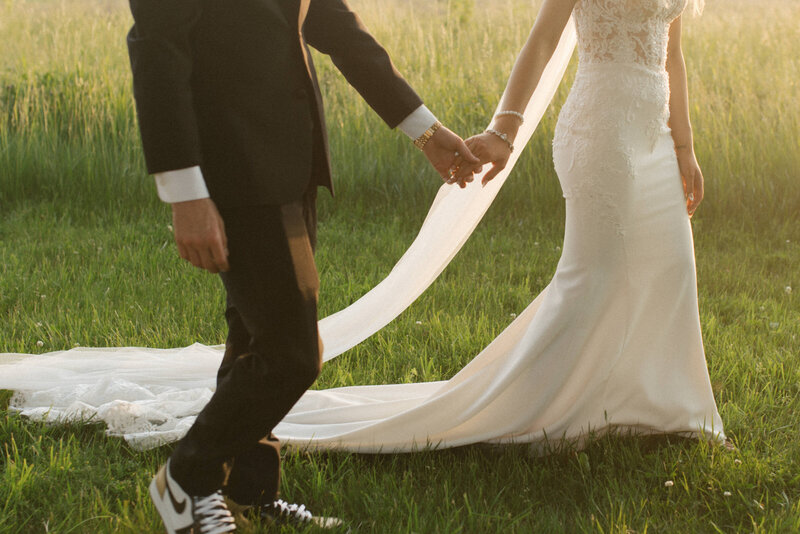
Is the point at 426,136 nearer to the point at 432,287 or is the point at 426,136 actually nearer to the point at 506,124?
the point at 506,124

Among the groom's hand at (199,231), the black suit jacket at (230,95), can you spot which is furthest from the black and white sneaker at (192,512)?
the black suit jacket at (230,95)

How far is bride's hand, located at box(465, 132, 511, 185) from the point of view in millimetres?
3045

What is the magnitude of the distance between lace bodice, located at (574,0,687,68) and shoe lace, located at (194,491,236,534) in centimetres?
204

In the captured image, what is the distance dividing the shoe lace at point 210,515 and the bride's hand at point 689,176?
2.07m

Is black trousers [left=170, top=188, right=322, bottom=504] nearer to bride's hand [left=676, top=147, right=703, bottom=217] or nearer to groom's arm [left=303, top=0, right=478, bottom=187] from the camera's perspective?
groom's arm [left=303, top=0, right=478, bottom=187]

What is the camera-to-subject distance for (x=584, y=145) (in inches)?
124

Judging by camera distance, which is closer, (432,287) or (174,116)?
(174,116)

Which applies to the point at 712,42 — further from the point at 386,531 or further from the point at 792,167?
the point at 386,531

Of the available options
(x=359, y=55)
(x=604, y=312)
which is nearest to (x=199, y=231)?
(x=359, y=55)

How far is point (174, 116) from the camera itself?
6.57 feet

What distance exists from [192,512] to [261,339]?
584mm

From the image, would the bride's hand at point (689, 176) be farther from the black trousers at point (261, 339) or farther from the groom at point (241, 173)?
the black trousers at point (261, 339)

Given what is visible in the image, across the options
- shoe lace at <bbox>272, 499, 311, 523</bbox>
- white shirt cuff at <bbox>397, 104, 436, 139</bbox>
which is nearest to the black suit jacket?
white shirt cuff at <bbox>397, 104, 436, 139</bbox>

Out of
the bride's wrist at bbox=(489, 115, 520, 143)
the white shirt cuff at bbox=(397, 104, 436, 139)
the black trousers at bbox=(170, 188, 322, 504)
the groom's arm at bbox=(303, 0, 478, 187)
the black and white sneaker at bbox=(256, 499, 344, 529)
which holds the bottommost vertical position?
the black and white sneaker at bbox=(256, 499, 344, 529)
